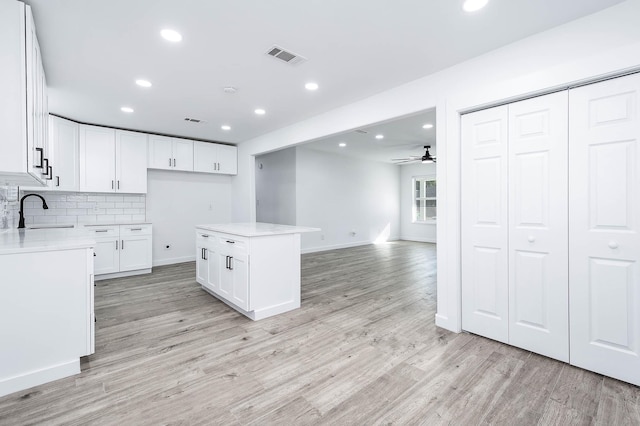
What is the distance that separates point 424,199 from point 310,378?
858 centimetres

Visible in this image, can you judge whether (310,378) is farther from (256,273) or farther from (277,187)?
(277,187)

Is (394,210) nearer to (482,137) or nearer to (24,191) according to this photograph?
(482,137)

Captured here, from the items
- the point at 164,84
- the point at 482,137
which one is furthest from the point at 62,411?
the point at 482,137

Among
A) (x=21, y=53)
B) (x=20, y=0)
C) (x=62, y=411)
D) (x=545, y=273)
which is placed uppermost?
(x=20, y=0)

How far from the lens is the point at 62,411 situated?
1710 mm

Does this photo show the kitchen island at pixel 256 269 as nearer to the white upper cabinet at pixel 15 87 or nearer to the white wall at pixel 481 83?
the white wall at pixel 481 83

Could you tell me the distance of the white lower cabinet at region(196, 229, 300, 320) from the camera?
3033 millimetres

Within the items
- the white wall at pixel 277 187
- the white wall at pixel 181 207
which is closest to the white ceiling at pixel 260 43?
the white wall at pixel 181 207

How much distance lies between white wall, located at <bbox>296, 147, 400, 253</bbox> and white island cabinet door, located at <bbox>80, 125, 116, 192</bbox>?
3672 mm

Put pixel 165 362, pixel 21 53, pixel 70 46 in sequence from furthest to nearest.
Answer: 1. pixel 70 46
2. pixel 165 362
3. pixel 21 53

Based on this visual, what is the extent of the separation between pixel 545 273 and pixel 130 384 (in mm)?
3150

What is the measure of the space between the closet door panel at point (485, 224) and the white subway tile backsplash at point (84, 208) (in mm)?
5609

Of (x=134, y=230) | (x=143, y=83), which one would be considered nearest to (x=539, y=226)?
(x=143, y=83)

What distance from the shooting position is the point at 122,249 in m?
4.83
